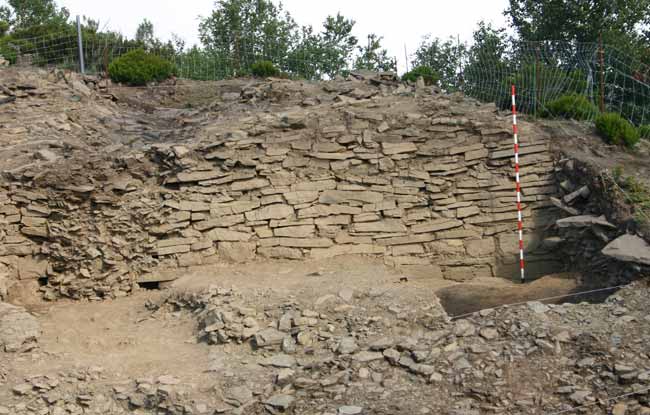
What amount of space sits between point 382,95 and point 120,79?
6.11 meters

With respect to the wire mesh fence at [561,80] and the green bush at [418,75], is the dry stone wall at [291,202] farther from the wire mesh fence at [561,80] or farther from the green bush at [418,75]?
the green bush at [418,75]

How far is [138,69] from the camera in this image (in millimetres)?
14703

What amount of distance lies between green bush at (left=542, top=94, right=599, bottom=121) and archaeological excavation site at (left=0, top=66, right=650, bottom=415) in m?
0.54

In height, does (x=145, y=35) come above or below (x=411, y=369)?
above

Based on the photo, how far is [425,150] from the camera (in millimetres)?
10328

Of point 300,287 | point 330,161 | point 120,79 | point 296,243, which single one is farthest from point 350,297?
point 120,79

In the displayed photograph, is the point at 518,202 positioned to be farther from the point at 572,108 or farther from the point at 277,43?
the point at 277,43

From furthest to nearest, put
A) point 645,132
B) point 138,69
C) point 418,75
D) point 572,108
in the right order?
point 138,69 → point 418,75 → point 645,132 → point 572,108

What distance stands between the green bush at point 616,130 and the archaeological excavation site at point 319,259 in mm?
171

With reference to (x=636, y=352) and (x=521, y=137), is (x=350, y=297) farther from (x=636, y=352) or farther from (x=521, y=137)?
(x=521, y=137)

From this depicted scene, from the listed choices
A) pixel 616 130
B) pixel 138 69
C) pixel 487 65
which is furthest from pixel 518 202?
pixel 138 69

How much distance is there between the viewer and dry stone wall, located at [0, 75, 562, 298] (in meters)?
9.69

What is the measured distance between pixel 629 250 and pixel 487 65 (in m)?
7.65

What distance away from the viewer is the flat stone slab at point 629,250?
25.5 feet
